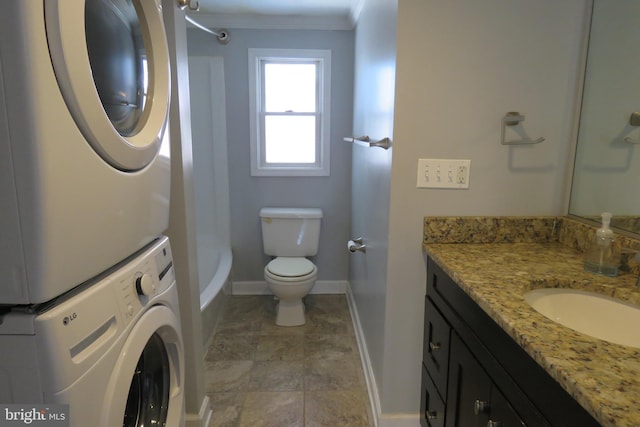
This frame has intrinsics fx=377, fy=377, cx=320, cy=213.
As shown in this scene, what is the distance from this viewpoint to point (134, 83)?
2.99ft

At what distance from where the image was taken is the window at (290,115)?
290 cm

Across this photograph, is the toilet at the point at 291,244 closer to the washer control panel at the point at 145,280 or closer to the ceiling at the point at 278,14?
the ceiling at the point at 278,14

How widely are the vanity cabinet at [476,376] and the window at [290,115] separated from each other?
1.76m

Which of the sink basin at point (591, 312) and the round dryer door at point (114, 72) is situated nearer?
the round dryer door at point (114, 72)

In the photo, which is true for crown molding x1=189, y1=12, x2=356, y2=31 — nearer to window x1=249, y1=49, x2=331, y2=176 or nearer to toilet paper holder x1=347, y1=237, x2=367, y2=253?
window x1=249, y1=49, x2=331, y2=176

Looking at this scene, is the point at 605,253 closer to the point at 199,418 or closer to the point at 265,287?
the point at 199,418

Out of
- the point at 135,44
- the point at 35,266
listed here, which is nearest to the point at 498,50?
the point at 135,44

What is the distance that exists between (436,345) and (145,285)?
1.05 metres

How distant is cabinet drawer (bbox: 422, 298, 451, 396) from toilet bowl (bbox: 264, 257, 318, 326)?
43.9 inches

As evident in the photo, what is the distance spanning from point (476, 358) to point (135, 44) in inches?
48.6

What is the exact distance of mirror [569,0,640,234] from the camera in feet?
4.00

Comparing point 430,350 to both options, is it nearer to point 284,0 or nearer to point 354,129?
point 354,129

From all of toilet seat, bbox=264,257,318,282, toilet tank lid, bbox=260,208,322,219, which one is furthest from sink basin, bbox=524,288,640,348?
toilet tank lid, bbox=260,208,322,219

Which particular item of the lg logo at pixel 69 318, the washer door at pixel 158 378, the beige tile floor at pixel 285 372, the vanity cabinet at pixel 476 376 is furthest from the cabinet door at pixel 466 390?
the lg logo at pixel 69 318
